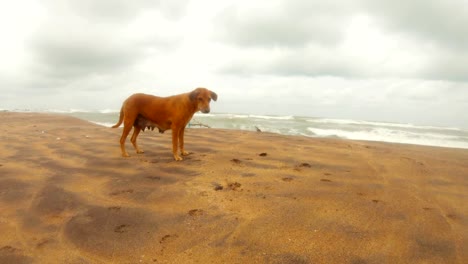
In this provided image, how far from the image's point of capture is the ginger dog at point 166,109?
634 centimetres

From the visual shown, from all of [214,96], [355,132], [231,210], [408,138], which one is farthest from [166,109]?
[355,132]

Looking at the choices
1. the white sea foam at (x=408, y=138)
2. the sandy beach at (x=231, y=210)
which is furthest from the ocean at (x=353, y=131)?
the sandy beach at (x=231, y=210)

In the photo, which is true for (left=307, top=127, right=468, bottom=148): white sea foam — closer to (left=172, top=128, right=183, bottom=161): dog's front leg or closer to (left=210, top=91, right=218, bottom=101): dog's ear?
(left=210, top=91, right=218, bottom=101): dog's ear

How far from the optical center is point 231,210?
360 cm

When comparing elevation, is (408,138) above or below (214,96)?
below

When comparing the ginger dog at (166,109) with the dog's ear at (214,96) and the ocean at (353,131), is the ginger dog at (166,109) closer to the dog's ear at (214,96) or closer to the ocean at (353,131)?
the dog's ear at (214,96)

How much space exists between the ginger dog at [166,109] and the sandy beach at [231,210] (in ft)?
2.51

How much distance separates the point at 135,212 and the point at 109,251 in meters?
0.77

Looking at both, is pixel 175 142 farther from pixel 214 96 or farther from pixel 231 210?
pixel 231 210

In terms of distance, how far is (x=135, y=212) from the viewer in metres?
3.63

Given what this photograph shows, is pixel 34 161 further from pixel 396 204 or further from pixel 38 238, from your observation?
pixel 396 204

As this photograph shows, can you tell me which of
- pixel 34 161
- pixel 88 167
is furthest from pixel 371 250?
pixel 34 161

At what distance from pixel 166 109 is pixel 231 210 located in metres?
3.45

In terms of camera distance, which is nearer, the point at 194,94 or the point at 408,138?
the point at 194,94
